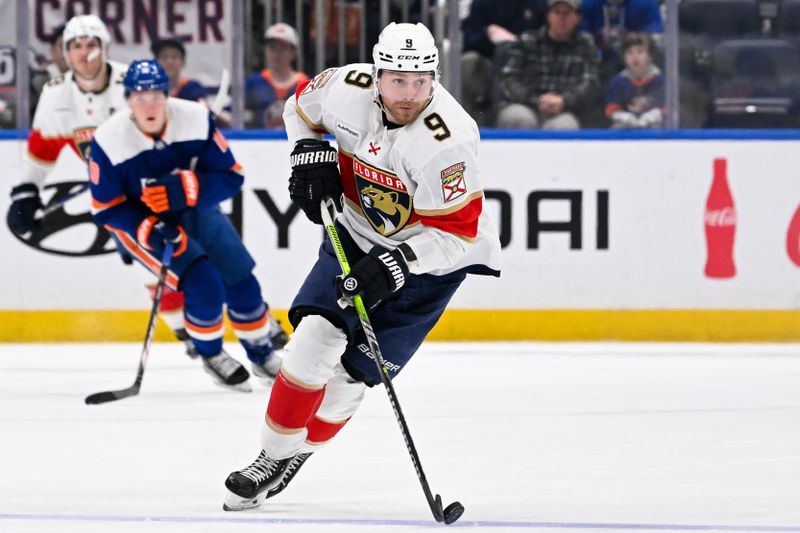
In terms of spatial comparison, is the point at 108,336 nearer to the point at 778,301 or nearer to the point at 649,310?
the point at 649,310

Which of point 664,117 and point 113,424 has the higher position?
point 664,117

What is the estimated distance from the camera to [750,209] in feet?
23.2

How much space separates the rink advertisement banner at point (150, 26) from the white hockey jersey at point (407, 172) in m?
3.55

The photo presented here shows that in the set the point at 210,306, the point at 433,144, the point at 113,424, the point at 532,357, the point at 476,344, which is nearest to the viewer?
the point at 433,144

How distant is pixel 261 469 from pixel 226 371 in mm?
→ 2102

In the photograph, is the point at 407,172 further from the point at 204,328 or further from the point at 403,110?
the point at 204,328

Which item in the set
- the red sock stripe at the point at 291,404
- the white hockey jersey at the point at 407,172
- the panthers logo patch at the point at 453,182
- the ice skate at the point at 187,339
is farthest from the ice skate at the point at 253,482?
the ice skate at the point at 187,339

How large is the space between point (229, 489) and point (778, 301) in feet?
14.2

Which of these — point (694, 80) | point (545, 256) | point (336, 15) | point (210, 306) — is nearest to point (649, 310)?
point (545, 256)

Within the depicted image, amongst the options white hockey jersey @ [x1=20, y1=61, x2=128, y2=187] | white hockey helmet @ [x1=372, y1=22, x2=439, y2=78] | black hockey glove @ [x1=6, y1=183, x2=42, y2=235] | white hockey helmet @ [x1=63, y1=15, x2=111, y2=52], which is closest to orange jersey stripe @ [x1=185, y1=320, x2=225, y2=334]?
black hockey glove @ [x1=6, y1=183, x2=42, y2=235]

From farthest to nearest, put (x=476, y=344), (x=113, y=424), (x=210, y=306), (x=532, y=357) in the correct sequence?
(x=476, y=344)
(x=532, y=357)
(x=210, y=306)
(x=113, y=424)

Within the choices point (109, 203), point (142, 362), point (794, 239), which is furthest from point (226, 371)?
point (794, 239)

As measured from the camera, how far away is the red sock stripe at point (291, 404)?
336 centimetres

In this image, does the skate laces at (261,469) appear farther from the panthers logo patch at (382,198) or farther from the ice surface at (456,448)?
the panthers logo patch at (382,198)
